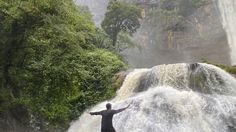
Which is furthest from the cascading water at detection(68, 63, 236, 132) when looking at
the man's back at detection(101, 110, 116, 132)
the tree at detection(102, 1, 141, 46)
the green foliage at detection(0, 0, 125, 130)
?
the tree at detection(102, 1, 141, 46)

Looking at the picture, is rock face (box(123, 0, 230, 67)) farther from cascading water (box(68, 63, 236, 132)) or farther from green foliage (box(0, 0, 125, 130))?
cascading water (box(68, 63, 236, 132))

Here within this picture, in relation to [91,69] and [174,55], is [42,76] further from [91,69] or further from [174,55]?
[174,55]

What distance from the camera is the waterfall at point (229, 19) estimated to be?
32812 millimetres

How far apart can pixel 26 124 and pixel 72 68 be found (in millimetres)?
3189

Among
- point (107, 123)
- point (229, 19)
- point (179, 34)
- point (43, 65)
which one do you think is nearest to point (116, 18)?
point (179, 34)

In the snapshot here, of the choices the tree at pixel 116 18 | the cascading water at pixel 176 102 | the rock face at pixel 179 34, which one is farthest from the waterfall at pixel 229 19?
the cascading water at pixel 176 102

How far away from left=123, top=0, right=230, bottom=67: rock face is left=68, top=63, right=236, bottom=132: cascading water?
1642 centimetres

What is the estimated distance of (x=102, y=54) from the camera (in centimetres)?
2028

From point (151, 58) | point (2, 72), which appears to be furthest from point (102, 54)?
point (151, 58)

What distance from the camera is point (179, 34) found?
3541 centimetres

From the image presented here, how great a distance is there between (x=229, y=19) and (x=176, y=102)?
22.1 m

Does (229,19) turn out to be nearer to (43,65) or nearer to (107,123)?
(43,65)

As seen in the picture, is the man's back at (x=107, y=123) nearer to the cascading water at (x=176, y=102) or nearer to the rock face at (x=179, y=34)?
the cascading water at (x=176, y=102)

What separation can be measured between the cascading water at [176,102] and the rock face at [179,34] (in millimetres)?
16420
